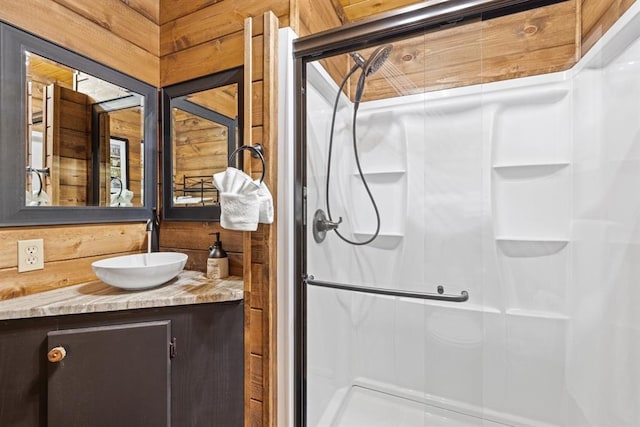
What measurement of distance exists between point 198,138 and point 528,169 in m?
1.70

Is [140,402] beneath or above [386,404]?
above

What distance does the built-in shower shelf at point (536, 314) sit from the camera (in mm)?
1441

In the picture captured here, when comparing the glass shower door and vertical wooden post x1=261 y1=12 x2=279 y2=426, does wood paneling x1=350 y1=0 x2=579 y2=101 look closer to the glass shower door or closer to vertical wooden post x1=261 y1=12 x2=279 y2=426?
the glass shower door

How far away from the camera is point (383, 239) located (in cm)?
136

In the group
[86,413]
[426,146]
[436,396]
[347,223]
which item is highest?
[426,146]

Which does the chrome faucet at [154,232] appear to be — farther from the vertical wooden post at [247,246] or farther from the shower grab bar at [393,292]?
the shower grab bar at [393,292]

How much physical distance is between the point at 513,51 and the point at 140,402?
227cm

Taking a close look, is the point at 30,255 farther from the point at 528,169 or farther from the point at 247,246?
the point at 528,169

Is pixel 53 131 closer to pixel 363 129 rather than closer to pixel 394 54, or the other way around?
pixel 363 129

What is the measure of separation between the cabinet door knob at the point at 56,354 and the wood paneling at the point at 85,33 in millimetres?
1201

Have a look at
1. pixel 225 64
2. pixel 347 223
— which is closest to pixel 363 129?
pixel 347 223

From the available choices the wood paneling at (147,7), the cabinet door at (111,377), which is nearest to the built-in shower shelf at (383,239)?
the cabinet door at (111,377)

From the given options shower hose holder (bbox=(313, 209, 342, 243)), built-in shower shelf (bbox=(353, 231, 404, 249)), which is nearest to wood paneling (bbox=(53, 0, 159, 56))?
shower hose holder (bbox=(313, 209, 342, 243))

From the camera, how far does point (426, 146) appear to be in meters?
1.19
